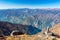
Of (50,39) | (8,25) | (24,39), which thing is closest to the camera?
(24,39)

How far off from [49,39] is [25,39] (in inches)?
174

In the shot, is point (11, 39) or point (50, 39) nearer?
point (11, 39)

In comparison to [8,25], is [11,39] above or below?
above

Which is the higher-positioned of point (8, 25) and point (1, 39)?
point (1, 39)

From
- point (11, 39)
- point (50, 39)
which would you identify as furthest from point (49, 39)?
point (11, 39)

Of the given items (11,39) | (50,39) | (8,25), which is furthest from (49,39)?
(8,25)

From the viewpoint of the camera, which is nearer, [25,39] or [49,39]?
[25,39]

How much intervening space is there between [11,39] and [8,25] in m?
129

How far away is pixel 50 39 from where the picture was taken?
13.8m

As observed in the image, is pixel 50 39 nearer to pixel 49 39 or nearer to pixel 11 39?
pixel 49 39

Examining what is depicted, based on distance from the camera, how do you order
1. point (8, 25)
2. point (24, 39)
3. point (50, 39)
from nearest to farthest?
point (24, 39)
point (50, 39)
point (8, 25)

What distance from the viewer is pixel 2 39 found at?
10711 mm

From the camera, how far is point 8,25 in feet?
454

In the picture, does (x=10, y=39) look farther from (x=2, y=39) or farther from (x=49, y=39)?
(x=49, y=39)
